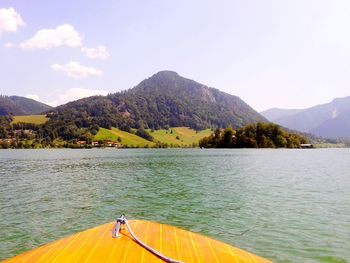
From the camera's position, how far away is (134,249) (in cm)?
807

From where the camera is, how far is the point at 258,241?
648 inches

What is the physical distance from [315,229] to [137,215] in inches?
427

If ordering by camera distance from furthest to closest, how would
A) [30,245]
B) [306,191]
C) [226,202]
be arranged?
1. [306,191]
2. [226,202]
3. [30,245]

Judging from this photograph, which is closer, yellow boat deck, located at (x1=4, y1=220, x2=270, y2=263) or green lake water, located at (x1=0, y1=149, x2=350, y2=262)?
yellow boat deck, located at (x1=4, y1=220, x2=270, y2=263)

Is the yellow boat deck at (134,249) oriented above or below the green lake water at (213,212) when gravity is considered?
above

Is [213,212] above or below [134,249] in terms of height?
below

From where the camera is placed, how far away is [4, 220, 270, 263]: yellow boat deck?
7816 mm

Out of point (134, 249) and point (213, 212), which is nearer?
point (134, 249)

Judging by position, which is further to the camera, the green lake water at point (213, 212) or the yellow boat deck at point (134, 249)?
the green lake water at point (213, 212)

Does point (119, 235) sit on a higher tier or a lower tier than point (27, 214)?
higher

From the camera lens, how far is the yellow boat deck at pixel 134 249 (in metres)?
7.82

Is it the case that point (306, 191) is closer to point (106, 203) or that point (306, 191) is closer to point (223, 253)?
point (106, 203)

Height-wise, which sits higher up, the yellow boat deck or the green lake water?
the yellow boat deck

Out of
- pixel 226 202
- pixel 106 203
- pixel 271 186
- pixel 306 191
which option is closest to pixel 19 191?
pixel 106 203
